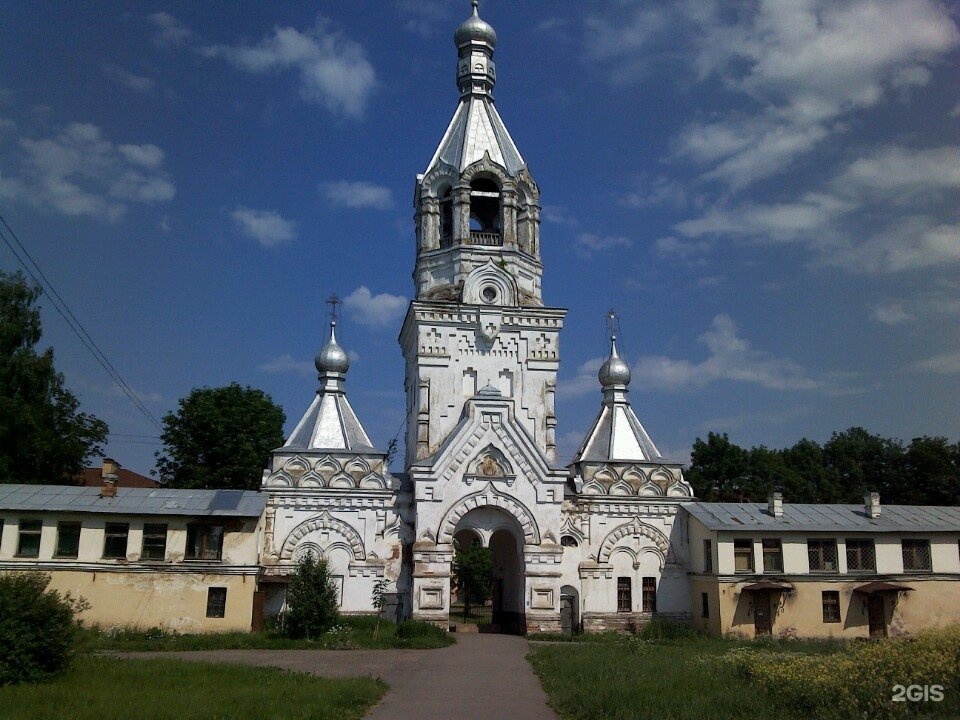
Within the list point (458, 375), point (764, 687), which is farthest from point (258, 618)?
point (764, 687)

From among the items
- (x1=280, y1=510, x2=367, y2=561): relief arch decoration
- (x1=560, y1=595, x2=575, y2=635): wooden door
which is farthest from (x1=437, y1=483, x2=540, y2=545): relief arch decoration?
(x1=280, y1=510, x2=367, y2=561): relief arch decoration

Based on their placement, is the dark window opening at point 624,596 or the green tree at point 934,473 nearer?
the dark window opening at point 624,596

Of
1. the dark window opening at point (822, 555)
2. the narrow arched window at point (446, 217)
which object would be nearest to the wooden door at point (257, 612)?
the narrow arched window at point (446, 217)

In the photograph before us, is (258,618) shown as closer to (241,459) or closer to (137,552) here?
(137,552)

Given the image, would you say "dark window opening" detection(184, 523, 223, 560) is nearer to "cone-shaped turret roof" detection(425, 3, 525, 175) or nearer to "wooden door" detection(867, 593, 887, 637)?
"cone-shaped turret roof" detection(425, 3, 525, 175)

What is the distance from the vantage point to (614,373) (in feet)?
111

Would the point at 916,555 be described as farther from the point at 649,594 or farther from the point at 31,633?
the point at 31,633

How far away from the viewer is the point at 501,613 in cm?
3150

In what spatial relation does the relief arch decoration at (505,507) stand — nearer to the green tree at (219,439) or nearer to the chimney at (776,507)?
the chimney at (776,507)

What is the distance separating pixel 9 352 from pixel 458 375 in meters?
16.7

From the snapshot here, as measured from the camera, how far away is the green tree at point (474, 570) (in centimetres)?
4244

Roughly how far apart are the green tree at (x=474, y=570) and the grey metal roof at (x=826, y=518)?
535 inches

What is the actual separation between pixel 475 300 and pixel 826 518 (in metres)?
14.2

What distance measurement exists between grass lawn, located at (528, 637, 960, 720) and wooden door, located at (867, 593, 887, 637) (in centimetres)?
922
